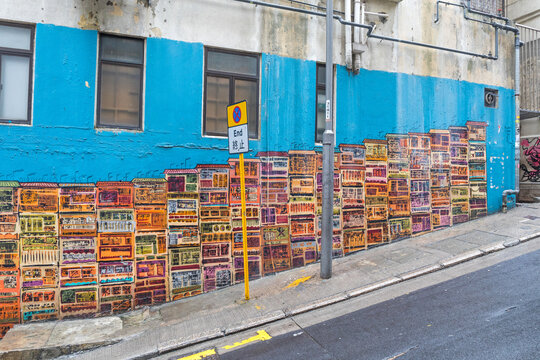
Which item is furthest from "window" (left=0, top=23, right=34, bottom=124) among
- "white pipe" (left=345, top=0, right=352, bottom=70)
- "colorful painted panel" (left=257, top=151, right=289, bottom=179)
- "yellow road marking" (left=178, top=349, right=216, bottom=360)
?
"white pipe" (left=345, top=0, right=352, bottom=70)

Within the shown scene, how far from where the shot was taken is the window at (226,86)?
7277mm

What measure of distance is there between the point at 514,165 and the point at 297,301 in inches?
337

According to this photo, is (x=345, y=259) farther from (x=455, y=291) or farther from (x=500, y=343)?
(x=500, y=343)

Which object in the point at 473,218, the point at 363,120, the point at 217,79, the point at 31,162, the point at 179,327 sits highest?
the point at 217,79

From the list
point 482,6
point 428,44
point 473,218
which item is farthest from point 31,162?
point 482,6

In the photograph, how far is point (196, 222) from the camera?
6973 mm

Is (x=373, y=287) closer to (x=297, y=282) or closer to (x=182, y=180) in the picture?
(x=297, y=282)

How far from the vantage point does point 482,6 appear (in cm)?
1009

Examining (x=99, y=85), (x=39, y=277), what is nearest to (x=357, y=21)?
(x=99, y=85)

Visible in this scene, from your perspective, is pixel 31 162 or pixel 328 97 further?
pixel 328 97

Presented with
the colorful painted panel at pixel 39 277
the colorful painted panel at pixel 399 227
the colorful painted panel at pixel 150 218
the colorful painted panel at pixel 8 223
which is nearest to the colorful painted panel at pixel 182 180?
the colorful painted panel at pixel 150 218

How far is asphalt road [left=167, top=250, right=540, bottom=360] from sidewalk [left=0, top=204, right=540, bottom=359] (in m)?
0.54

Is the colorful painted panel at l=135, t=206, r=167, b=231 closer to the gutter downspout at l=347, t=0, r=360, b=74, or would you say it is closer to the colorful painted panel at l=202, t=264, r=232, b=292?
the colorful painted panel at l=202, t=264, r=232, b=292

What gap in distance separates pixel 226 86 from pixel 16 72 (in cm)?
391
